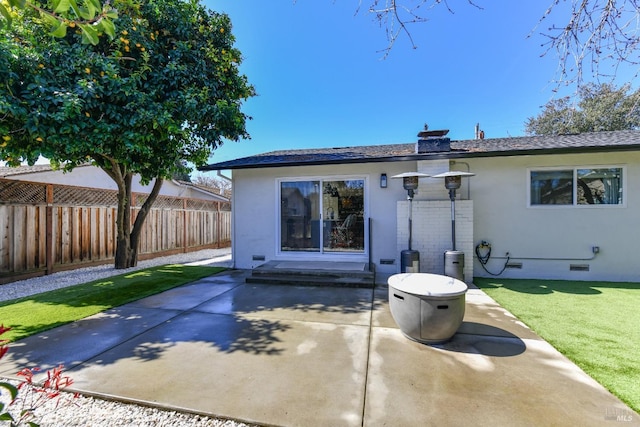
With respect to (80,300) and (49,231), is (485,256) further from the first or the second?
(49,231)

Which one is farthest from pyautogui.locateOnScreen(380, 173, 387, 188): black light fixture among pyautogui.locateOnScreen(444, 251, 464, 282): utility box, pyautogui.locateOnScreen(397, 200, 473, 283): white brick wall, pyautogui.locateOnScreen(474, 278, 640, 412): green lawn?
pyautogui.locateOnScreen(474, 278, 640, 412): green lawn

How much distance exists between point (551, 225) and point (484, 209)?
1.54 m

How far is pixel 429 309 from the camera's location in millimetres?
3539

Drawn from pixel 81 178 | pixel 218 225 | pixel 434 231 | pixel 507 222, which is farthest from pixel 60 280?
pixel 507 222

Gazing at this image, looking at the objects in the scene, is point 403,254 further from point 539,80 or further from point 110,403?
point 110,403

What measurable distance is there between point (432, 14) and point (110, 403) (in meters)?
5.07

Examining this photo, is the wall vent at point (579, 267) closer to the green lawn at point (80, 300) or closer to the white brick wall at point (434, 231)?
the white brick wall at point (434, 231)

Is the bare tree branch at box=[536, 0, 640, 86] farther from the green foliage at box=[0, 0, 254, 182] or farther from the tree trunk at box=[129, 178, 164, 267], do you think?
the tree trunk at box=[129, 178, 164, 267]

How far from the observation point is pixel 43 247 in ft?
24.9

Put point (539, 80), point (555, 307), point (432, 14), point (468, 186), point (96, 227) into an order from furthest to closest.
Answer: point (96, 227) → point (468, 186) → point (555, 307) → point (539, 80) → point (432, 14)

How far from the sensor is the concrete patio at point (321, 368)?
2451mm

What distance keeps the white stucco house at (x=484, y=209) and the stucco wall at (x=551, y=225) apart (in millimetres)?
22

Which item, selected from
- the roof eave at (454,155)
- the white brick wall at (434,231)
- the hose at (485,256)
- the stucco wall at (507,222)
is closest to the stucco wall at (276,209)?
the stucco wall at (507,222)

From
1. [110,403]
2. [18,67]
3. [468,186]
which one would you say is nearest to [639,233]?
[468,186]
